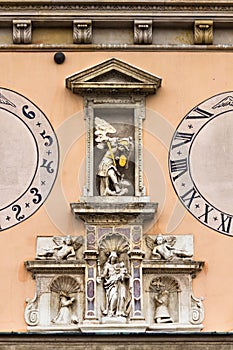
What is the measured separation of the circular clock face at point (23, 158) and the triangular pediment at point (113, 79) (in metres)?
0.46

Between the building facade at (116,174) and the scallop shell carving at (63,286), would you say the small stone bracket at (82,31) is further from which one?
the scallop shell carving at (63,286)

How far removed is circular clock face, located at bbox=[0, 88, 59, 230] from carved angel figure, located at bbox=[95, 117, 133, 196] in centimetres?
42

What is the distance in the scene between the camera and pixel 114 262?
48.0ft

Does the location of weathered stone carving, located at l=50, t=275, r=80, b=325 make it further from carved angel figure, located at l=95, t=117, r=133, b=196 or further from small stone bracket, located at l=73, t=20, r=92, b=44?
small stone bracket, located at l=73, t=20, r=92, b=44

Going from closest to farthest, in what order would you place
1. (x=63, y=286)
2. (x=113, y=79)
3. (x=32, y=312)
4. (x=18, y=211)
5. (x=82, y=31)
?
1. (x=32, y=312)
2. (x=63, y=286)
3. (x=18, y=211)
4. (x=113, y=79)
5. (x=82, y=31)

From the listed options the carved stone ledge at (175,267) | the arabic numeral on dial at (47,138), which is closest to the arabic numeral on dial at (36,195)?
the arabic numeral on dial at (47,138)

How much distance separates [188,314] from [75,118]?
2122 mm

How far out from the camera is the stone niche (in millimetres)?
14469

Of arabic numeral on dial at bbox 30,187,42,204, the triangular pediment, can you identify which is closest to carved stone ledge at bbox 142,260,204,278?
arabic numeral on dial at bbox 30,187,42,204

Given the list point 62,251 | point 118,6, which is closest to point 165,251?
point 62,251

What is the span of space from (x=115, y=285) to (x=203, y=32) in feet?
8.52

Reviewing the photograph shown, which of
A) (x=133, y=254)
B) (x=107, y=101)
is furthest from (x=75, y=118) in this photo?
(x=133, y=254)

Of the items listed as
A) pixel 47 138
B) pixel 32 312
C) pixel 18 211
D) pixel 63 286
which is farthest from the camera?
pixel 47 138

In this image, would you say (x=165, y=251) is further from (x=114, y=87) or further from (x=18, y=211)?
(x=114, y=87)
